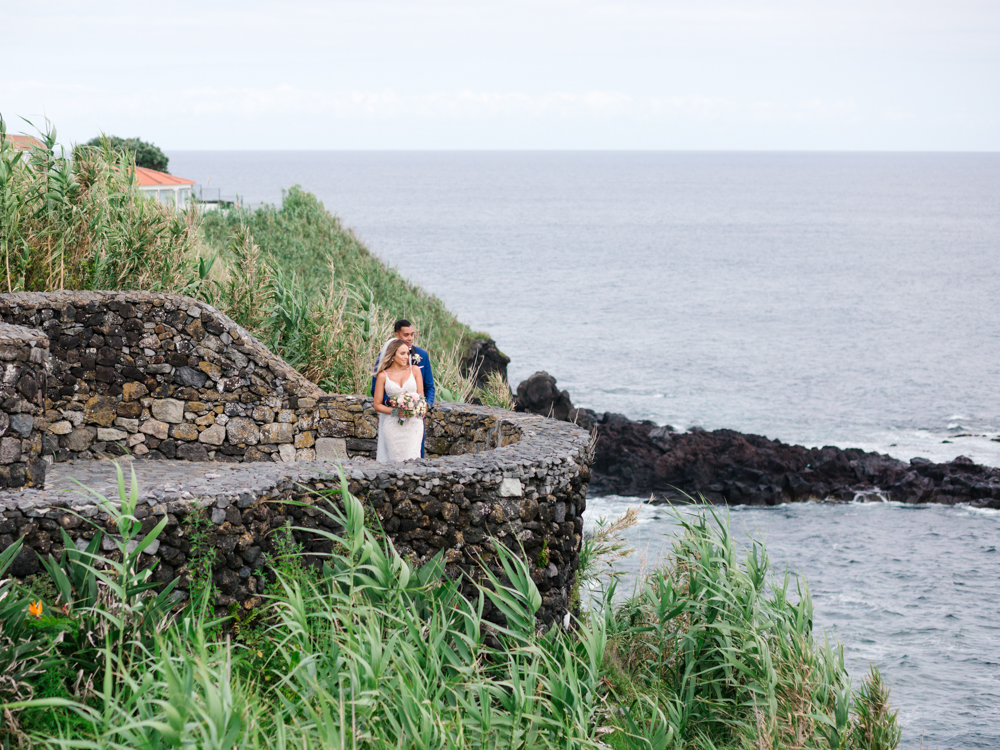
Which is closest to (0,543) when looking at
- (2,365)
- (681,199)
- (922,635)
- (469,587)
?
(2,365)

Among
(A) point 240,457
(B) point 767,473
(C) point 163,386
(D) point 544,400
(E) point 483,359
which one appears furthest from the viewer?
(D) point 544,400

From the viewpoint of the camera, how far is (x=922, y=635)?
1805 centimetres

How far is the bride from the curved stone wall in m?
0.99

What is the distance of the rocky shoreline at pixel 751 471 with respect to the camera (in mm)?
24812

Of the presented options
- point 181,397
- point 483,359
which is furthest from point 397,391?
point 483,359

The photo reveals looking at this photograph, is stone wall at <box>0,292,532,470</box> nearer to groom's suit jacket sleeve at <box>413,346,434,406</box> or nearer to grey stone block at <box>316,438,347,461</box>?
grey stone block at <box>316,438,347,461</box>

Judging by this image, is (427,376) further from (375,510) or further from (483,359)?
(483,359)

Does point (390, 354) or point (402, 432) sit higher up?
point (390, 354)

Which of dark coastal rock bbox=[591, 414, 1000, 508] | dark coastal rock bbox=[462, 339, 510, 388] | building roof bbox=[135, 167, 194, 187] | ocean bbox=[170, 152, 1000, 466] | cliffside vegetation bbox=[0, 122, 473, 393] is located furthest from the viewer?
ocean bbox=[170, 152, 1000, 466]

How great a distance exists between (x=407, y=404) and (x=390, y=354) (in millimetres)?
491

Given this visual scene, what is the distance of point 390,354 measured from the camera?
8703mm

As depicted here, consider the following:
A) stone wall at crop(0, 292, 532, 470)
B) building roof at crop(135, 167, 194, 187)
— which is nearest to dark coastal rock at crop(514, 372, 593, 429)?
building roof at crop(135, 167, 194, 187)

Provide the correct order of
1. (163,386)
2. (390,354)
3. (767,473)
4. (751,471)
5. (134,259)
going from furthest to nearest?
(767,473), (751,471), (134,259), (163,386), (390,354)

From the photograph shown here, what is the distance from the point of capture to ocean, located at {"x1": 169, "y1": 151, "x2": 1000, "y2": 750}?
18.8 m
